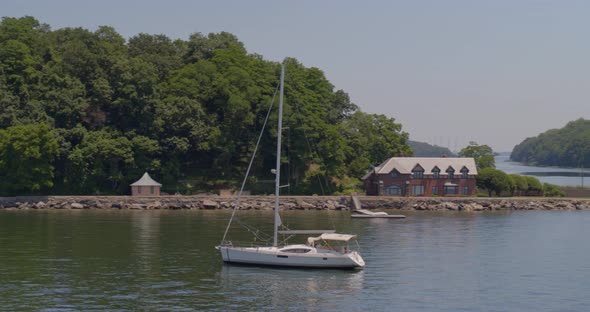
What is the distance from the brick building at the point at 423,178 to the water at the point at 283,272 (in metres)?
40.5

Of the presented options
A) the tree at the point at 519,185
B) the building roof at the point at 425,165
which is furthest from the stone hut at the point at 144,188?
the tree at the point at 519,185

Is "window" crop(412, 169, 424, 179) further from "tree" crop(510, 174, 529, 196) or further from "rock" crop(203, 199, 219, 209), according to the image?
"rock" crop(203, 199, 219, 209)

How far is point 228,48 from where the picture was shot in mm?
160500

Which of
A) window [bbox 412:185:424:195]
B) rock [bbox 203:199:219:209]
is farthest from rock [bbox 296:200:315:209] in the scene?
window [bbox 412:185:424:195]

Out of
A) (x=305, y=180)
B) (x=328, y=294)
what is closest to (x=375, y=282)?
(x=328, y=294)

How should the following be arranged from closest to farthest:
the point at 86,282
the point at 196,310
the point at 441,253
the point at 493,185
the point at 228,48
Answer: the point at 196,310 → the point at 86,282 → the point at 441,253 → the point at 493,185 → the point at 228,48

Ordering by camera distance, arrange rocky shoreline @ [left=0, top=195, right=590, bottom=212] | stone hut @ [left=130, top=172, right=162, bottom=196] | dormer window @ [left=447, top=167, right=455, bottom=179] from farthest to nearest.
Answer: dormer window @ [left=447, top=167, right=455, bottom=179] → stone hut @ [left=130, top=172, right=162, bottom=196] → rocky shoreline @ [left=0, top=195, right=590, bottom=212]

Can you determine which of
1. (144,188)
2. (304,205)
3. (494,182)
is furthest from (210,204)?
(494,182)

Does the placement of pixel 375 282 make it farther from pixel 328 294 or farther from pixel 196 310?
pixel 196 310

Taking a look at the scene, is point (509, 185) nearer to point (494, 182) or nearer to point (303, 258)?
point (494, 182)

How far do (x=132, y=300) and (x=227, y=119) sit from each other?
92.0 metres

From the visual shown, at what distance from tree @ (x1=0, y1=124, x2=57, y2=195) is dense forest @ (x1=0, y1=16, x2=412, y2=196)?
6.7 inches

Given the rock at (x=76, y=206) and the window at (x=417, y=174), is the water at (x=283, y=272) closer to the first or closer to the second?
the rock at (x=76, y=206)

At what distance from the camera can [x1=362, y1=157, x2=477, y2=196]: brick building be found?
459 ft
